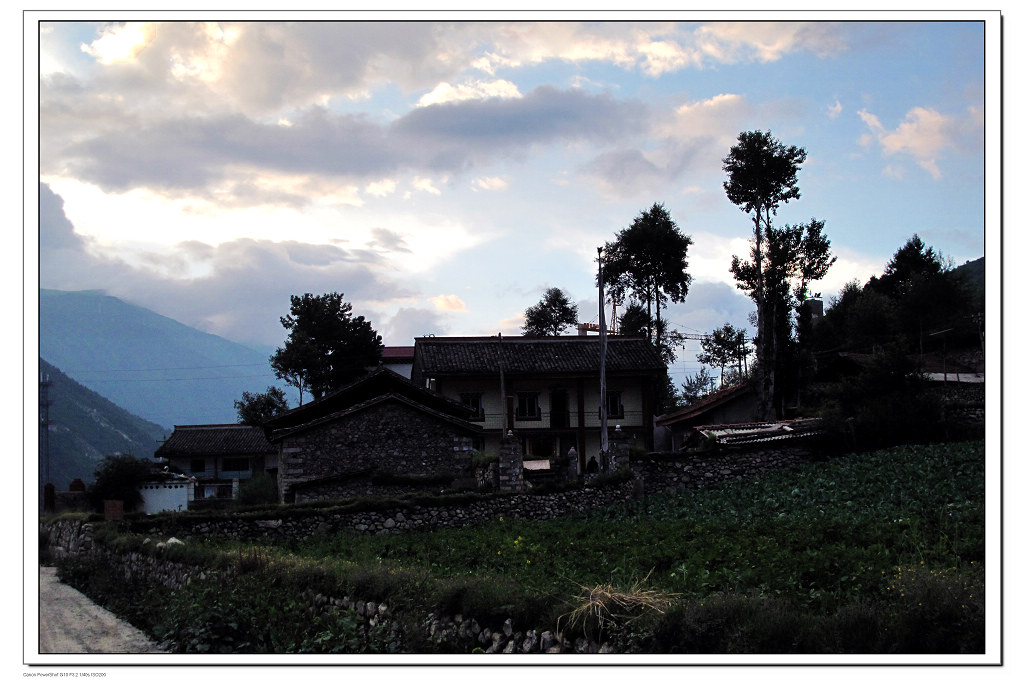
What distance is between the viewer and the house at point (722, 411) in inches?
1265

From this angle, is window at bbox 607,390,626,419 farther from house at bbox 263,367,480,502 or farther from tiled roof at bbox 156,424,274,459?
tiled roof at bbox 156,424,274,459

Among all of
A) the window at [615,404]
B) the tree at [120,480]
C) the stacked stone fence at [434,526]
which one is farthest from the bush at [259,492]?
the window at [615,404]

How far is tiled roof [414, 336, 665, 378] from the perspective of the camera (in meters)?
32.9

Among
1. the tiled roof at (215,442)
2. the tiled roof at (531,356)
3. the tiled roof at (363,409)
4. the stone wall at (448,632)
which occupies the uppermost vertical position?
the tiled roof at (531,356)

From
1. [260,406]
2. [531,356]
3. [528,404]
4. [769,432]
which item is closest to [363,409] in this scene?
[769,432]

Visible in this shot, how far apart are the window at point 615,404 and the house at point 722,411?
2.17m

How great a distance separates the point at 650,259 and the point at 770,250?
823cm

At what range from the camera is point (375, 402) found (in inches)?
854

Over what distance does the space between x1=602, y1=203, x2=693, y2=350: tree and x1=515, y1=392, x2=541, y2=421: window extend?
23.3 feet

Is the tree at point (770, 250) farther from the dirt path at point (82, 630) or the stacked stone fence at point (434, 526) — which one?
the dirt path at point (82, 630)
